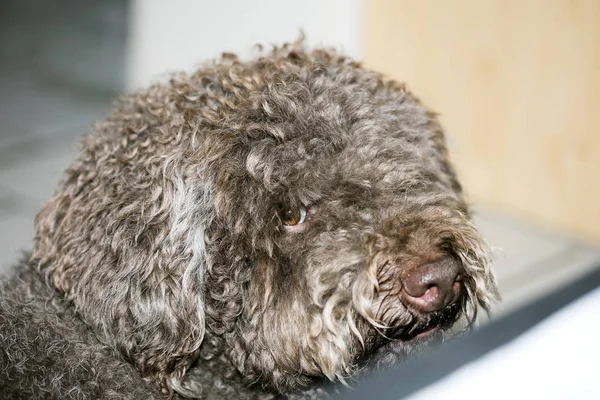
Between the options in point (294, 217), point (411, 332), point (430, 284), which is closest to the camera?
point (430, 284)

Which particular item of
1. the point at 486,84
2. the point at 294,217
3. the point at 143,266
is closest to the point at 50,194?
the point at 486,84

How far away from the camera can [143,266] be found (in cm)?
182

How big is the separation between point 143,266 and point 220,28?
2986mm

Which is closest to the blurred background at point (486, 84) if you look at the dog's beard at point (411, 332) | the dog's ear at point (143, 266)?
the dog's beard at point (411, 332)

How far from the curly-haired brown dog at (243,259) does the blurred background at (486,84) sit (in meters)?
1.83

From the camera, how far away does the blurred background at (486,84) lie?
157 inches

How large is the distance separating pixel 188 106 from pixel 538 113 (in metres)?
3.04

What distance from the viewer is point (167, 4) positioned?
4875mm

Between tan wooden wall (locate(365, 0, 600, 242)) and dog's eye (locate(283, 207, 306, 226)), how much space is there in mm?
2238

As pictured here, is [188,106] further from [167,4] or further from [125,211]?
[167,4]

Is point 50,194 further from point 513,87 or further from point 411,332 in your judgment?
point 411,332

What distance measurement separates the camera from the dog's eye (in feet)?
6.18

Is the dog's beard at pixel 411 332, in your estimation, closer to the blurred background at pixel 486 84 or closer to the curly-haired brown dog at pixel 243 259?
the curly-haired brown dog at pixel 243 259

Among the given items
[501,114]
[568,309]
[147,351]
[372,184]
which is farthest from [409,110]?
[501,114]
